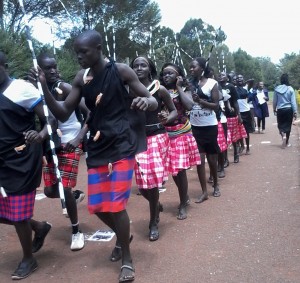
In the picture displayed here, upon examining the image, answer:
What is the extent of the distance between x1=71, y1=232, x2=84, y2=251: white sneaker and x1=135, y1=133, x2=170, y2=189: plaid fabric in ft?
2.57

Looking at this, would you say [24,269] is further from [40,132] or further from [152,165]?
[152,165]

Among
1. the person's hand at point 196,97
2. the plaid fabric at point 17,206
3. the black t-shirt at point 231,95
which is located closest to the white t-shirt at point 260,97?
the black t-shirt at point 231,95

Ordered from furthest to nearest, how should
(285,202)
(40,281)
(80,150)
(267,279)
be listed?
(285,202) → (80,150) → (40,281) → (267,279)

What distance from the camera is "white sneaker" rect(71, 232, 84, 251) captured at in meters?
3.98

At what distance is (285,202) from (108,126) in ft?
9.95

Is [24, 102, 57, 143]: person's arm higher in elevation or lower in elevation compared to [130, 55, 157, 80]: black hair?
lower

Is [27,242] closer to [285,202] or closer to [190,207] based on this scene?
[190,207]

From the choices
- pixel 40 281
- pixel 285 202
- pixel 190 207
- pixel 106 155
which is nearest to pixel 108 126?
pixel 106 155

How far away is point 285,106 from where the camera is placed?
10.1m

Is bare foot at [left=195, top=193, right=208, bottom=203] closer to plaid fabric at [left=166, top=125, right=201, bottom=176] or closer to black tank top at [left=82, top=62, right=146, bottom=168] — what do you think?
plaid fabric at [left=166, top=125, right=201, bottom=176]

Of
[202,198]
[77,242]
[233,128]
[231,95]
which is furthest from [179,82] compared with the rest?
[233,128]

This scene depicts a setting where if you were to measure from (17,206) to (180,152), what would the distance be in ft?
7.14

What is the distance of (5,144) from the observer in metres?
3.32

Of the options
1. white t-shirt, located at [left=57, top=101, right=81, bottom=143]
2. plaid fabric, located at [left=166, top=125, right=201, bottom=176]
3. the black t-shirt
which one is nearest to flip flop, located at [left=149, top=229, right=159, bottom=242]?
plaid fabric, located at [left=166, top=125, right=201, bottom=176]
